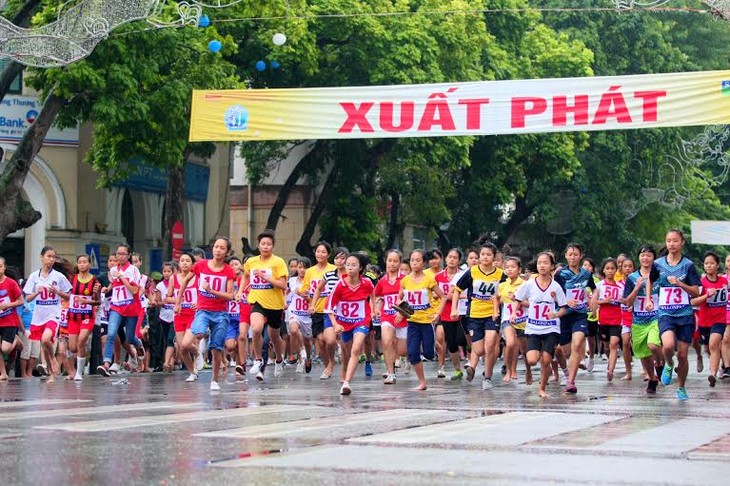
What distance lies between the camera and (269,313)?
19.2m

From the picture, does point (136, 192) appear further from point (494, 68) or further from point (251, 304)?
point (251, 304)

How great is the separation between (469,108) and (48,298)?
7.15 m

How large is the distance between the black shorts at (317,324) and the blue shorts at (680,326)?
775cm

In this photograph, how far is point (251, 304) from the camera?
1934cm

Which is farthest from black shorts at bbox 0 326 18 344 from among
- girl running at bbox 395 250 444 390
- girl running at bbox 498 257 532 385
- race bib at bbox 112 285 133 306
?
girl running at bbox 498 257 532 385

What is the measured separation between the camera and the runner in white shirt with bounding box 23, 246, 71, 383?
20.4 m

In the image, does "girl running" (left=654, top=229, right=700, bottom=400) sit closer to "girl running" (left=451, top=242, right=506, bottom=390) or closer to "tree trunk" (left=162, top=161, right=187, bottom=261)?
"girl running" (left=451, top=242, right=506, bottom=390)

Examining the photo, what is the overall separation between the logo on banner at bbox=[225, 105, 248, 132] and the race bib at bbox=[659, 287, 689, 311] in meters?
9.73

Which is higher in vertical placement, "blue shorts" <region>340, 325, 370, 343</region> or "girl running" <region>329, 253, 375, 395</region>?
"girl running" <region>329, 253, 375, 395</region>

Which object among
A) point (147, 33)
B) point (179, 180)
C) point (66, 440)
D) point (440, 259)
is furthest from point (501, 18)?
point (66, 440)

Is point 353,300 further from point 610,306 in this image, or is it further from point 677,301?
point 610,306

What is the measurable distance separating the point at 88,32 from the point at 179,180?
469 inches

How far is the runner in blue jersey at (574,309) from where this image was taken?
53.2ft

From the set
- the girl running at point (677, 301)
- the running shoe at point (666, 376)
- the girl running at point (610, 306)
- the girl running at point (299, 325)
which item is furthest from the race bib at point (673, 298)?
the girl running at point (299, 325)
